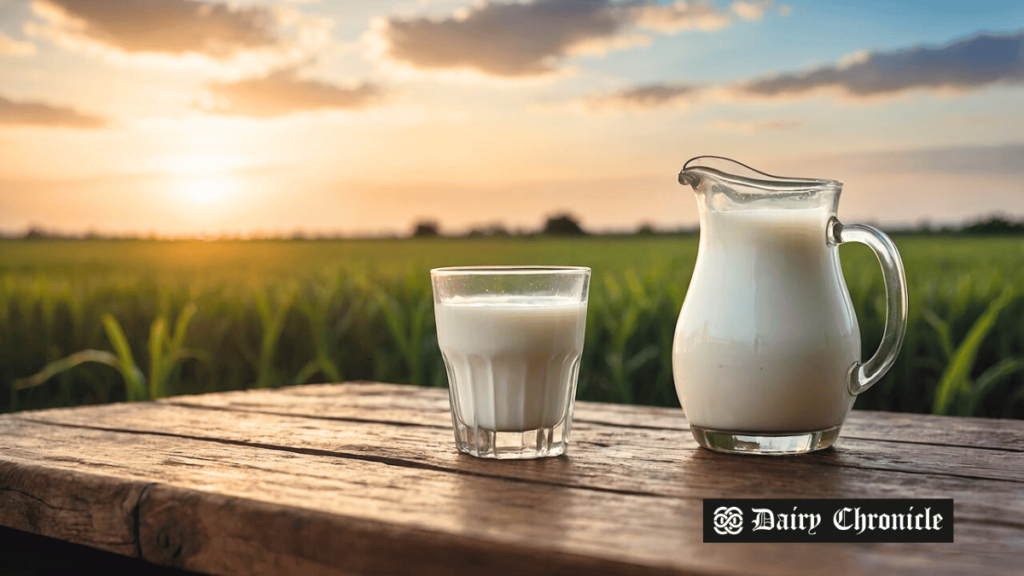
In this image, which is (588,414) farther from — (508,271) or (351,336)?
(351,336)

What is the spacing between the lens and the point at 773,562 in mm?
758

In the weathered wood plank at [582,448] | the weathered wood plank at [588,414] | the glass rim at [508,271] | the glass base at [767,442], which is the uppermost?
the glass rim at [508,271]

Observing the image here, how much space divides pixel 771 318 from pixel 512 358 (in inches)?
13.3

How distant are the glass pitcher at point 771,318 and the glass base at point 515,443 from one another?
0.18 metres

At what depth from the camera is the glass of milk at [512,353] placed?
1218 millimetres

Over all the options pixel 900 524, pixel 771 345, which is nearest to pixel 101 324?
pixel 771 345

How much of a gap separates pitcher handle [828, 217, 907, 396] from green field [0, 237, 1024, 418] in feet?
4.11

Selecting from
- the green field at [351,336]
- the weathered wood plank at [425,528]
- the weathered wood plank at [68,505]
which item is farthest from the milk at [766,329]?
the green field at [351,336]

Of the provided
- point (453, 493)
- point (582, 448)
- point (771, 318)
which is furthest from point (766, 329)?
point (453, 493)

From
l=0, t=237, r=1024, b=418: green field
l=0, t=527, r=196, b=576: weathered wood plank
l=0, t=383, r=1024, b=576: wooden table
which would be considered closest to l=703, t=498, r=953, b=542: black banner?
l=0, t=383, r=1024, b=576: wooden table


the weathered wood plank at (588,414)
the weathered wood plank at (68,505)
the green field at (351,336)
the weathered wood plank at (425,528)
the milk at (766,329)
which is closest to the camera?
the weathered wood plank at (425,528)

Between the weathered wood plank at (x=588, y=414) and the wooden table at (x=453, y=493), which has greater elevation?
the wooden table at (x=453, y=493)

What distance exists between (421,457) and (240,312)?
2.57m

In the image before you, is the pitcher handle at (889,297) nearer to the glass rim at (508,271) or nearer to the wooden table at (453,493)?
the wooden table at (453,493)
